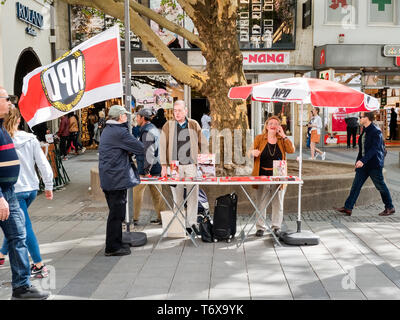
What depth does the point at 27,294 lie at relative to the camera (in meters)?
4.63

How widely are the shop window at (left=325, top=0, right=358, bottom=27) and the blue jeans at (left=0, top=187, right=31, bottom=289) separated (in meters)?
20.0

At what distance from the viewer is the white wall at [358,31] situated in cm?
2202

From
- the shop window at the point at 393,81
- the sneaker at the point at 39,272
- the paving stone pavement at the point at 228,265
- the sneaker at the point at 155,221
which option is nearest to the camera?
the paving stone pavement at the point at 228,265

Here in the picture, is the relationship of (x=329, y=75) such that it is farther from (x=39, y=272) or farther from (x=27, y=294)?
(x=27, y=294)

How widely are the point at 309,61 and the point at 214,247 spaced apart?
56.9 feet

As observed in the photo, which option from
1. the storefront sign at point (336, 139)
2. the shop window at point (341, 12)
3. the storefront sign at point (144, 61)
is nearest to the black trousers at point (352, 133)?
the storefront sign at point (336, 139)

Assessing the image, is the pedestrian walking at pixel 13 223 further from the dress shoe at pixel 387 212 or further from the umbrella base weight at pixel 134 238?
the dress shoe at pixel 387 212

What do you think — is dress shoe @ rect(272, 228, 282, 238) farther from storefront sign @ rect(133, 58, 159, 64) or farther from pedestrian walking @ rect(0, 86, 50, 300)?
storefront sign @ rect(133, 58, 159, 64)

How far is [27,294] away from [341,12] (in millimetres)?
20739

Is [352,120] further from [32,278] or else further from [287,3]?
[32,278]

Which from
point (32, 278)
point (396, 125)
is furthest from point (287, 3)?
point (32, 278)

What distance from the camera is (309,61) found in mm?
22297

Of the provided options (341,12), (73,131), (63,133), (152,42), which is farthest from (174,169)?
(341,12)

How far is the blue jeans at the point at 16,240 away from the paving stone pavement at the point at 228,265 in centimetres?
35
